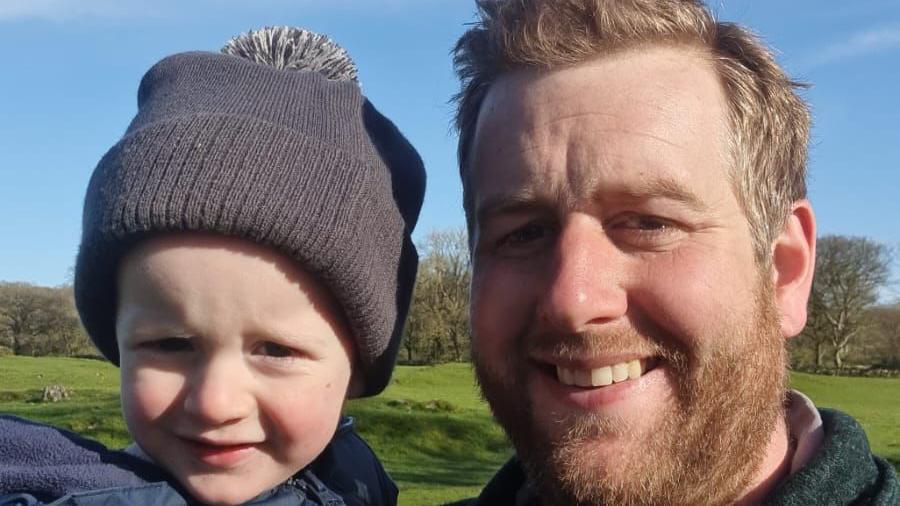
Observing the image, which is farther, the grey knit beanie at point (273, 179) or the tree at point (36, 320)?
the tree at point (36, 320)

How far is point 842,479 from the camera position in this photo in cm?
233

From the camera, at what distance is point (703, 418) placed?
8.35 feet

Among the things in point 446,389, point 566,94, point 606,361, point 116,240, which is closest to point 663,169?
point 566,94

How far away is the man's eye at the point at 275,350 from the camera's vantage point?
2.67 metres

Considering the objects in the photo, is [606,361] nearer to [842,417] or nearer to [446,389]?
[842,417]

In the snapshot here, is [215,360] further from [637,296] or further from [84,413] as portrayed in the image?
[84,413]

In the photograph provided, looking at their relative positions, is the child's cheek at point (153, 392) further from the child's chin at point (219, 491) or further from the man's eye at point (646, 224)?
the man's eye at point (646, 224)

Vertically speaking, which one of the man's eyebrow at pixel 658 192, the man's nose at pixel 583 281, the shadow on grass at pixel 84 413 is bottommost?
the shadow on grass at pixel 84 413

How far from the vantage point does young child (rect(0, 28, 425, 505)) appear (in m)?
2.56

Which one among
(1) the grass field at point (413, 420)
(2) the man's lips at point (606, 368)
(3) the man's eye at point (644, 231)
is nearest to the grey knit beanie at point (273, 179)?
(2) the man's lips at point (606, 368)

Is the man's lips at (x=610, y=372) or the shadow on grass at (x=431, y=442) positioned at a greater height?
the man's lips at (x=610, y=372)

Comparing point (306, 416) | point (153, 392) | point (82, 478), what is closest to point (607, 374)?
point (306, 416)

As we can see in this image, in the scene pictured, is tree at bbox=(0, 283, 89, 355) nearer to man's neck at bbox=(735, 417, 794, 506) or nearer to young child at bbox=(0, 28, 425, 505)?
young child at bbox=(0, 28, 425, 505)

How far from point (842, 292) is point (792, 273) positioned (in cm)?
4445
